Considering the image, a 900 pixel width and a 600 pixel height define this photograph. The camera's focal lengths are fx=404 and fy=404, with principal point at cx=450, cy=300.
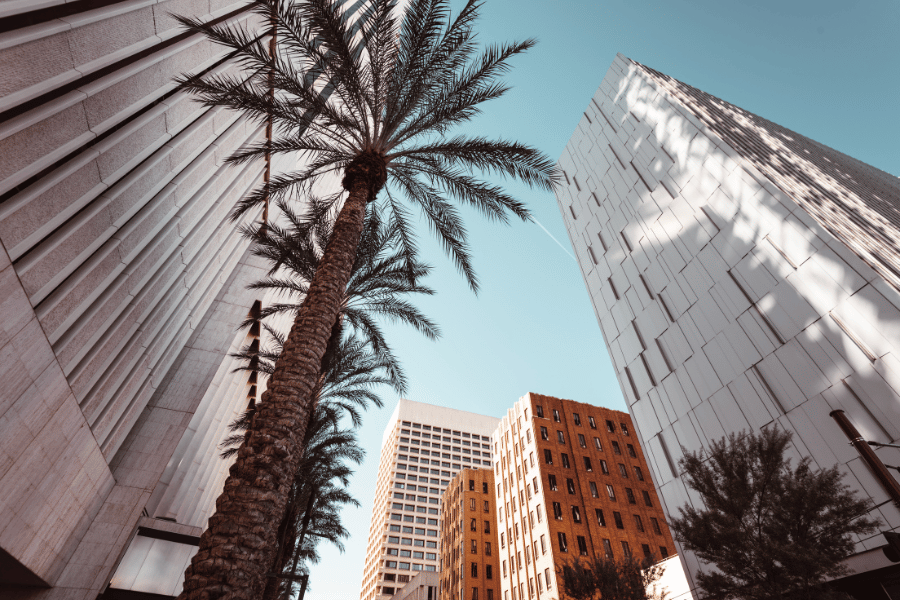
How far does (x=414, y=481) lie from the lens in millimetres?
76750

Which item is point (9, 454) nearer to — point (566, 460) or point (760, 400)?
point (760, 400)

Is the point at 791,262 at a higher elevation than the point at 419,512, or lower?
lower

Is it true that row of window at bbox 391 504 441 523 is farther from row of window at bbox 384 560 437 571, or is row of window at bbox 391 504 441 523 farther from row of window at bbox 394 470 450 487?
row of window at bbox 384 560 437 571

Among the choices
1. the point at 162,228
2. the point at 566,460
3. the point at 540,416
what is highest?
the point at 540,416

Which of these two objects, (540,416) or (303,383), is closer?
(303,383)

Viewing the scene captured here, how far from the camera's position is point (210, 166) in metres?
12.7

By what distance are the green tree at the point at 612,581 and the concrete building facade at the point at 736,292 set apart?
7.47 feet

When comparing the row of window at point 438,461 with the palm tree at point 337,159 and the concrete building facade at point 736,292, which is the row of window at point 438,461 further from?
the palm tree at point 337,159

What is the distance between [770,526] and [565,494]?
1200 inches

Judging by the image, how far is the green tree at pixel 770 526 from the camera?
793 cm

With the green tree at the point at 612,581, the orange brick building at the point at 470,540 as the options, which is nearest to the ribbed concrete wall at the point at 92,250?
the green tree at the point at 612,581

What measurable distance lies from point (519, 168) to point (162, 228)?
9767 mm

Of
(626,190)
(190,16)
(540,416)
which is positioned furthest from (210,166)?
(540,416)

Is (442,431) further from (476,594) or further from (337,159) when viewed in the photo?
(337,159)
